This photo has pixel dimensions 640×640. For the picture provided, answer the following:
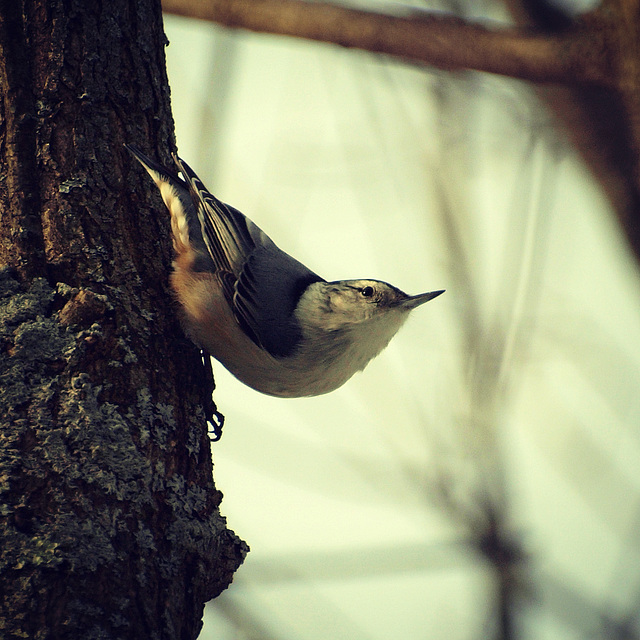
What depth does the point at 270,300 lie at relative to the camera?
86.7 inches

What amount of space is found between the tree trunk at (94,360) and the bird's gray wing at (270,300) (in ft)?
Answer: 0.94

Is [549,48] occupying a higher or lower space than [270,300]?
higher

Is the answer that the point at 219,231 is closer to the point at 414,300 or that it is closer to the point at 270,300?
the point at 270,300

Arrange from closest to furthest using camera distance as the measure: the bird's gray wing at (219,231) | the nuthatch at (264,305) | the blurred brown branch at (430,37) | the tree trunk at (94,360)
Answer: the tree trunk at (94,360)
the blurred brown branch at (430,37)
the nuthatch at (264,305)
the bird's gray wing at (219,231)

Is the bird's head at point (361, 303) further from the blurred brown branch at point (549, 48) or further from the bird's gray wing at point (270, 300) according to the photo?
the blurred brown branch at point (549, 48)

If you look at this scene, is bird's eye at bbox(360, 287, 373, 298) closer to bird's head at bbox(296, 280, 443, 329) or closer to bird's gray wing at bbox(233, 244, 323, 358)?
bird's head at bbox(296, 280, 443, 329)

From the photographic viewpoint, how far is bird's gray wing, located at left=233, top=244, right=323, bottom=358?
210 cm

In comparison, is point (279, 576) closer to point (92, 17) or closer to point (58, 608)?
point (58, 608)

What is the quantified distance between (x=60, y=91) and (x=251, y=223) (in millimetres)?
842

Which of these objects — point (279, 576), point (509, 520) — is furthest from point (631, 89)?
point (279, 576)

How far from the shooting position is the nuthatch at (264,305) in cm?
203

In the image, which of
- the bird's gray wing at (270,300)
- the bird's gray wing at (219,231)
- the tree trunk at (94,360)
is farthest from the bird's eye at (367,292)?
the tree trunk at (94,360)

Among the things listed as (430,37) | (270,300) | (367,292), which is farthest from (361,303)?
(430,37)

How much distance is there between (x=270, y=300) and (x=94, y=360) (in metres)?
0.82
